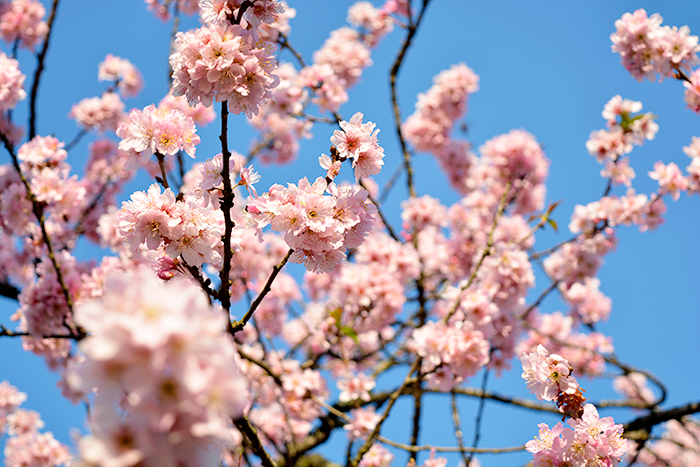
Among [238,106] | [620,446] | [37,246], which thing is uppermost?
[37,246]

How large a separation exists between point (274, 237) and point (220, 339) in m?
5.55

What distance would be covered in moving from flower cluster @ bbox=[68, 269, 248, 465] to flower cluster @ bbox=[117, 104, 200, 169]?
45.2 inches

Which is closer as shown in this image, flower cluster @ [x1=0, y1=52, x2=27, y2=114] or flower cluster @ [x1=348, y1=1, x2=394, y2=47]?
flower cluster @ [x1=0, y1=52, x2=27, y2=114]

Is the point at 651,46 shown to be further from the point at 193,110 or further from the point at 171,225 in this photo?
the point at 193,110

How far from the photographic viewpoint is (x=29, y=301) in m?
3.22

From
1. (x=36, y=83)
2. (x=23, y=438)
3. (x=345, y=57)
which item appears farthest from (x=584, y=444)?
(x=23, y=438)

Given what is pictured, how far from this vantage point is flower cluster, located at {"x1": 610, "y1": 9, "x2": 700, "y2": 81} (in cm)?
311

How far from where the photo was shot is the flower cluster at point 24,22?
18.8 feet

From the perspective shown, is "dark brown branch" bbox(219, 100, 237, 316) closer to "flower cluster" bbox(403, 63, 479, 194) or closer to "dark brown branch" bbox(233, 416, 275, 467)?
"dark brown branch" bbox(233, 416, 275, 467)

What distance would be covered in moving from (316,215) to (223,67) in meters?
0.66

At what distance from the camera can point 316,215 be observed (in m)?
1.69

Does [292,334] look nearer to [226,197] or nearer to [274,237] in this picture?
[274,237]

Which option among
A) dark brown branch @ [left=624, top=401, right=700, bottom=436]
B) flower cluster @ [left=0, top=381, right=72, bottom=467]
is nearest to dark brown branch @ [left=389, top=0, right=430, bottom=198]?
dark brown branch @ [left=624, top=401, right=700, bottom=436]

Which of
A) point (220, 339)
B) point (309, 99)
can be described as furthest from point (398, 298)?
point (220, 339)
